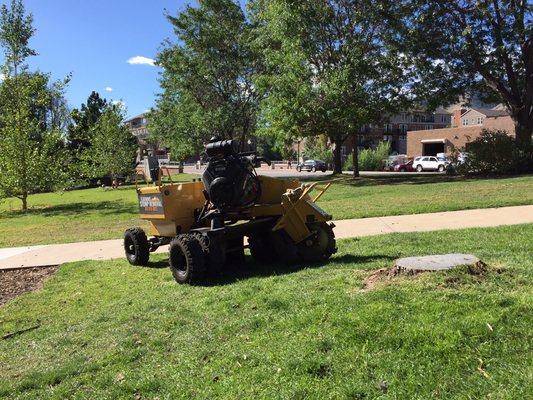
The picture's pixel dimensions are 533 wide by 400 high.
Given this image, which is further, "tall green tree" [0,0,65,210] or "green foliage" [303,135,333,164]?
"green foliage" [303,135,333,164]

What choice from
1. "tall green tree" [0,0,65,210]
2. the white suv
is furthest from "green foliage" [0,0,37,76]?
the white suv

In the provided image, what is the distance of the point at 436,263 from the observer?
17.2 ft

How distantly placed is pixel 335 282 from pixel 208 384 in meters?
2.17

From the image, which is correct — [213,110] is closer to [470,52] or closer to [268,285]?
[470,52]

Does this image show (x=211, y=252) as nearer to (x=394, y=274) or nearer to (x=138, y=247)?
(x=138, y=247)

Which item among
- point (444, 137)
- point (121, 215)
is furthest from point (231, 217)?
point (444, 137)

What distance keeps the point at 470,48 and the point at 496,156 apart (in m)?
5.54

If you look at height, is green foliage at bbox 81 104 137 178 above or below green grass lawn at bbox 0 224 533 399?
above

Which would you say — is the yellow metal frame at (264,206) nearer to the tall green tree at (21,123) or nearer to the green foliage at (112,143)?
the tall green tree at (21,123)

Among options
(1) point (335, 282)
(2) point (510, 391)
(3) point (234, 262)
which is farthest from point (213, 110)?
Result: (2) point (510, 391)

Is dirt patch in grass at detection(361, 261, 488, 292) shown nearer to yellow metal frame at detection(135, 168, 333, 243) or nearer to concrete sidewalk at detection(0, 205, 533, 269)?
yellow metal frame at detection(135, 168, 333, 243)

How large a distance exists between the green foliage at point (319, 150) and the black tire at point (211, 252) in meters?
56.8

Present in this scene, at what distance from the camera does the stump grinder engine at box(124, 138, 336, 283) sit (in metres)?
6.99

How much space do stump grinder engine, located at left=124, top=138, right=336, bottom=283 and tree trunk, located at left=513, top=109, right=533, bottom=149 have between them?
23666 mm
